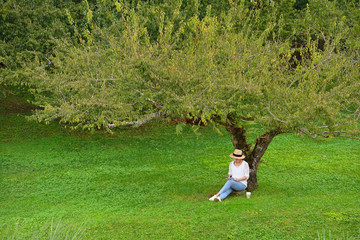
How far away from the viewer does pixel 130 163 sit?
50.2ft

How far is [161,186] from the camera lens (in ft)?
41.0

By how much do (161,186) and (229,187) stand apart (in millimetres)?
2610

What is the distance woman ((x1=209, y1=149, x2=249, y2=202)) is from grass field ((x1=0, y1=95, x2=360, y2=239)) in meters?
0.27

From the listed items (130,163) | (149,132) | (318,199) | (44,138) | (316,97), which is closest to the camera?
(316,97)

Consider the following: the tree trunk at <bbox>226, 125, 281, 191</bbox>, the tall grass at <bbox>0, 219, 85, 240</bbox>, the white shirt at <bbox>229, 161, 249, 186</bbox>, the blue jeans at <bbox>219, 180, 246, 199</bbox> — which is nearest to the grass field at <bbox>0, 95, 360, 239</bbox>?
the tall grass at <bbox>0, 219, 85, 240</bbox>

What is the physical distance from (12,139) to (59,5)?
632 centimetres

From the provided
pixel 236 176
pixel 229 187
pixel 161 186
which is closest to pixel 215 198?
pixel 229 187

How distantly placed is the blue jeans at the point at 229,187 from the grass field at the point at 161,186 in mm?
232

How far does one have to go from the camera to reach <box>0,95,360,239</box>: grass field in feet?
27.7

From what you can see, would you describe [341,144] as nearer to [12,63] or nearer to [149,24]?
[149,24]

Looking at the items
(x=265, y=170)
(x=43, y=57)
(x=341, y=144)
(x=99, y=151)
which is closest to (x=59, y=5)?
(x=43, y=57)

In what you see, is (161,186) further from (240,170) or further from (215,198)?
(240,170)

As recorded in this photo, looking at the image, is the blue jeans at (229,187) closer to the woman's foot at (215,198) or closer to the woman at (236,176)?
the woman at (236,176)

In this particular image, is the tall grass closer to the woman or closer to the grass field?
the grass field
